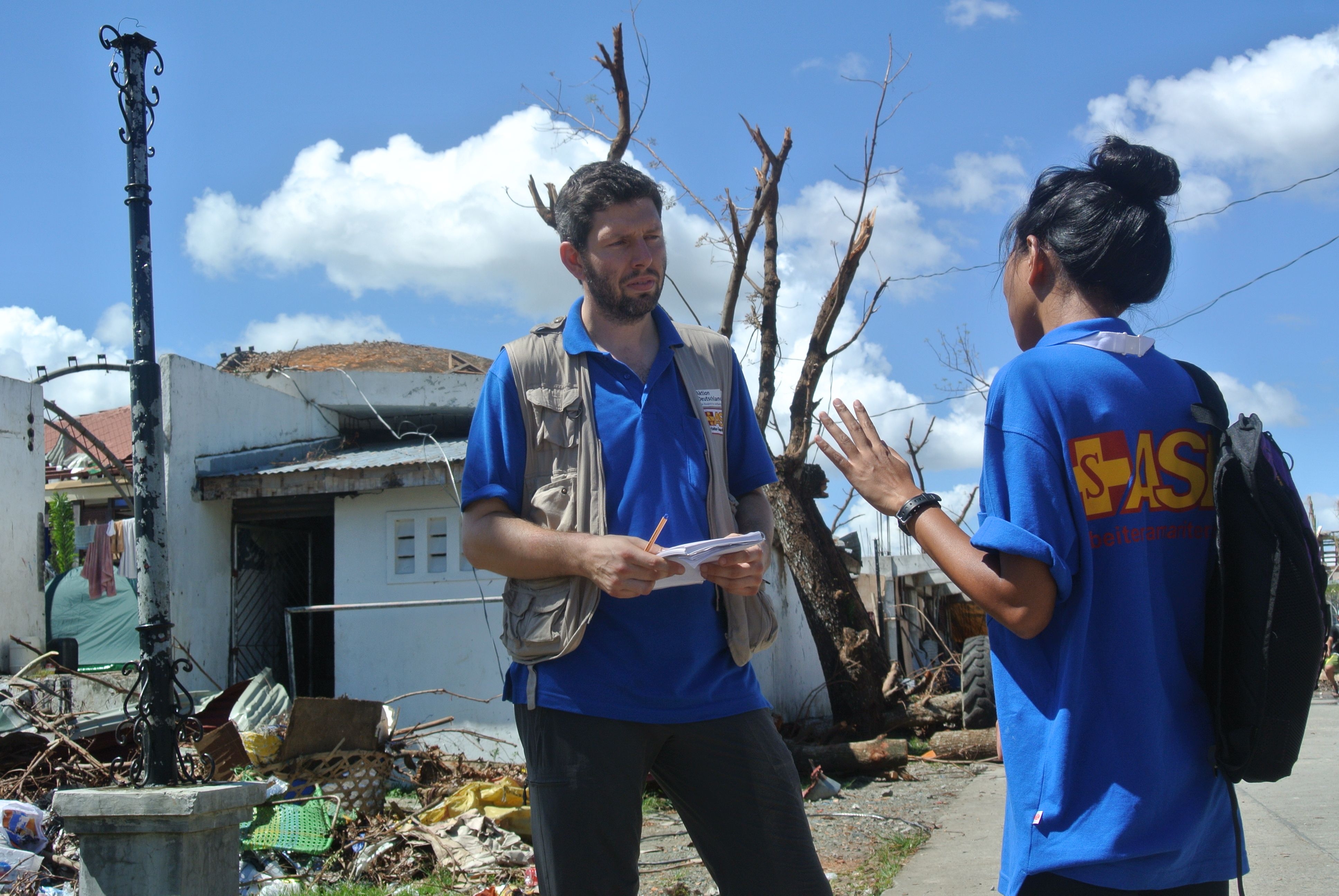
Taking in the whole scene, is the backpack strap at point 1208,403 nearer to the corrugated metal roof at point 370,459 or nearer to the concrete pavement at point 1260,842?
the concrete pavement at point 1260,842

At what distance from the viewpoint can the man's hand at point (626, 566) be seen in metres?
1.97

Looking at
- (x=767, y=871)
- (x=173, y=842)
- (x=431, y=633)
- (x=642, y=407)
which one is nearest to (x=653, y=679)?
(x=767, y=871)

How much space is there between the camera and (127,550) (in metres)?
11.8

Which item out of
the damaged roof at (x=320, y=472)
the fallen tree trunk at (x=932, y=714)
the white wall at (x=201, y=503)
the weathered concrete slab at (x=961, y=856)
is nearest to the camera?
the weathered concrete slab at (x=961, y=856)

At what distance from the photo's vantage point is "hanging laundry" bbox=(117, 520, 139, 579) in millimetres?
11711

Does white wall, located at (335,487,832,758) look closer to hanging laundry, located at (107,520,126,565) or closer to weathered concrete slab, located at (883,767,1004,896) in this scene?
hanging laundry, located at (107,520,126,565)

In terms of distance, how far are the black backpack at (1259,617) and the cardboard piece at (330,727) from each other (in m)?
6.18

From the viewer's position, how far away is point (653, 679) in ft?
6.95

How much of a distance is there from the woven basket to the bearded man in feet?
16.4

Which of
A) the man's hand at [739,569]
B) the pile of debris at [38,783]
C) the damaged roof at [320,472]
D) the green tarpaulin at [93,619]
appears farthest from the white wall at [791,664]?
the man's hand at [739,569]

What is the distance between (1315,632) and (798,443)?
10.0 meters

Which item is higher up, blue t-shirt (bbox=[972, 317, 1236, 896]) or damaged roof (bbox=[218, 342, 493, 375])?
damaged roof (bbox=[218, 342, 493, 375])

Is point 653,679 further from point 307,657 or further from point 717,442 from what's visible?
point 307,657

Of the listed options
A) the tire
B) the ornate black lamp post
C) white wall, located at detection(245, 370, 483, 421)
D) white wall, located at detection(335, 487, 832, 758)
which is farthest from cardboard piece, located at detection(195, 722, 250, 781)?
the tire
